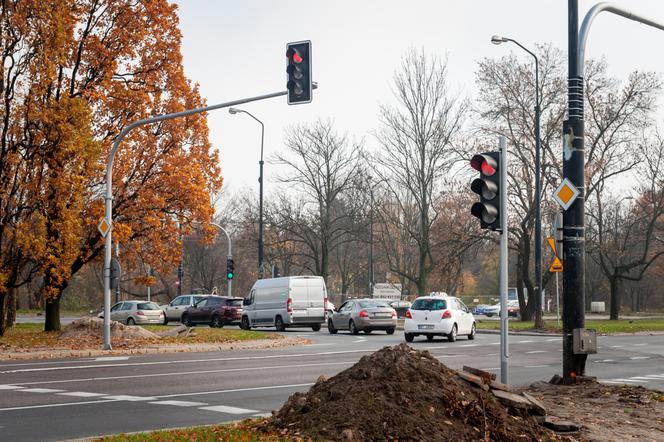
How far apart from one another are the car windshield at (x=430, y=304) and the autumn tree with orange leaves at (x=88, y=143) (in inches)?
342

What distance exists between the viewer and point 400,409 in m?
8.07

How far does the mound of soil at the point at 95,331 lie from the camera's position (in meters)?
26.3

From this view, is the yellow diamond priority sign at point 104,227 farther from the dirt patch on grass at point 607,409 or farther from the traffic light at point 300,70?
the dirt patch on grass at point 607,409

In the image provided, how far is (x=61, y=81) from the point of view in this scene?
29000mm

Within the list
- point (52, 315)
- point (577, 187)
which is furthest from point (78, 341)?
point (577, 187)

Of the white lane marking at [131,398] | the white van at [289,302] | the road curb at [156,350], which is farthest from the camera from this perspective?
the white van at [289,302]

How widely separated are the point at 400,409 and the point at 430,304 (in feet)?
67.7

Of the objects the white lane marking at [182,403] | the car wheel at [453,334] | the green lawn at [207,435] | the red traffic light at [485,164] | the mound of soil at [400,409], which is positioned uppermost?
the red traffic light at [485,164]

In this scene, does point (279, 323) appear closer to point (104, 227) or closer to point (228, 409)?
point (104, 227)

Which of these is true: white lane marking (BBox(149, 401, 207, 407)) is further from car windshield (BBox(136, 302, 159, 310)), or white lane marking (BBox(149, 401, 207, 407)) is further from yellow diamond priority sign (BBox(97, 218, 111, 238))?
car windshield (BBox(136, 302, 159, 310))

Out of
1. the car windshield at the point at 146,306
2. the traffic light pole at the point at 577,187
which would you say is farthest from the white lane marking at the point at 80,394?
the car windshield at the point at 146,306

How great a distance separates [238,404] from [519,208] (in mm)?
32007

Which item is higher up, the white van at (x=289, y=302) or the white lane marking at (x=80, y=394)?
the white van at (x=289, y=302)

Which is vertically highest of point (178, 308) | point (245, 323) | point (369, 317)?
point (369, 317)
